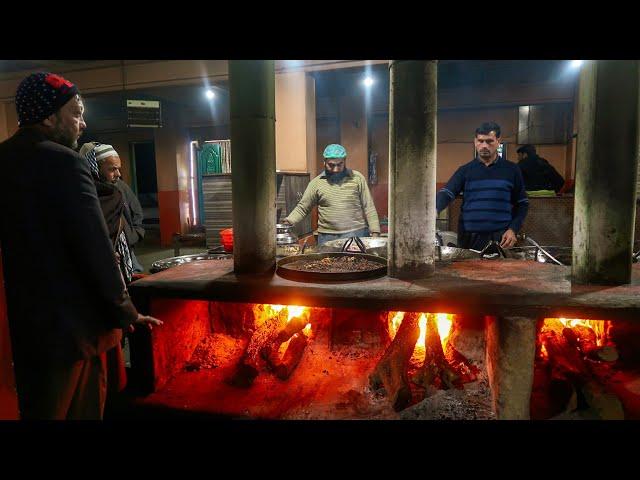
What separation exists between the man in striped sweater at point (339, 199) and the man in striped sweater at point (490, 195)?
169 cm

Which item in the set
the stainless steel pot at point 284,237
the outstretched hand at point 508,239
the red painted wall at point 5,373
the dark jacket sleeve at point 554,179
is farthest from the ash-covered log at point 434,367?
the dark jacket sleeve at point 554,179

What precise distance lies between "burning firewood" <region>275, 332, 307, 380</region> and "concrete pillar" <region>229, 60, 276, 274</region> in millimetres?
805

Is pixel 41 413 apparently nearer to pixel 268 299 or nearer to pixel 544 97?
pixel 268 299

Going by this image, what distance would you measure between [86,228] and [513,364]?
8.88ft

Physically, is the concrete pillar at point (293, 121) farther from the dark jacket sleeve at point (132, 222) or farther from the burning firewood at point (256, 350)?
the burning firewood at point (256, 350)

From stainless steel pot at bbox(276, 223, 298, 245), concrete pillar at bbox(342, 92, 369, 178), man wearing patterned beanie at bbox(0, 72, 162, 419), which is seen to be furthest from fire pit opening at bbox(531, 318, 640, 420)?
concrete pillar at bbox(342, 92, 369, 178)

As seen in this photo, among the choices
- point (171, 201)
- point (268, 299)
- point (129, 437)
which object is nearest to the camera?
point (129, 437)

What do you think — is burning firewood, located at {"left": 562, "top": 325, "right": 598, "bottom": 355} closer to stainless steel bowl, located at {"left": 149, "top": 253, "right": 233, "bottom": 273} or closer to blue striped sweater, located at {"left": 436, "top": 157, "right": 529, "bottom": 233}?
blue striped sweater, located at {"left": 436, "top": 157, "right": 529, "bottom": 233}

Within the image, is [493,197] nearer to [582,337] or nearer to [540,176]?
[582,337]

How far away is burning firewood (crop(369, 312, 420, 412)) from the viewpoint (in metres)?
3.34

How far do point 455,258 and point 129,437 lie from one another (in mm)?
3052

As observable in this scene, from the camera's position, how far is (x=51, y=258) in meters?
2.30

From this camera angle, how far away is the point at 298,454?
2.69 meters

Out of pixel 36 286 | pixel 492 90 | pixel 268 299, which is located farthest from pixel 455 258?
pixel 492 90
